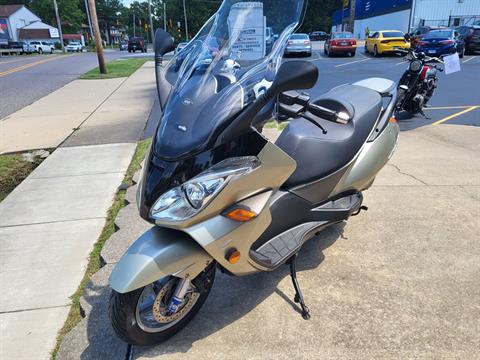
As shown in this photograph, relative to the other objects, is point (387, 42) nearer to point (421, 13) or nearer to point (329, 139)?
point (329, 139)

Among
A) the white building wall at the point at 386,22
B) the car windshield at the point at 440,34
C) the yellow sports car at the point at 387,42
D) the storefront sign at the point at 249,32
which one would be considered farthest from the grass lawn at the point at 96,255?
the white building wall at the point at 386,22

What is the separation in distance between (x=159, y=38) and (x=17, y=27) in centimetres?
8819

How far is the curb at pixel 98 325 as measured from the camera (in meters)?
2.37

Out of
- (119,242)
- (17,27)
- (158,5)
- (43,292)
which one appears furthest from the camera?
(158,5)

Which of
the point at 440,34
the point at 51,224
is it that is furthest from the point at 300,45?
the point at 51,224

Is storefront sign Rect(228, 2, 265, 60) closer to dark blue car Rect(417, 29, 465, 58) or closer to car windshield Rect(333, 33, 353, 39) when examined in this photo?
dark blue car Rect(417, 29, 465, 58)

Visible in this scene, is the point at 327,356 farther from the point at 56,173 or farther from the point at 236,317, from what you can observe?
the point at 56,173

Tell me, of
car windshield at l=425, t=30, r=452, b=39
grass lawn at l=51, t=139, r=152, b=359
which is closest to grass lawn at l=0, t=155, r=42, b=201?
grass lawn at l=51, t=139, r=152, b=359

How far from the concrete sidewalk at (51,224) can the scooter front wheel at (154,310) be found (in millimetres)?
672

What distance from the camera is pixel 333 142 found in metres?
2.75

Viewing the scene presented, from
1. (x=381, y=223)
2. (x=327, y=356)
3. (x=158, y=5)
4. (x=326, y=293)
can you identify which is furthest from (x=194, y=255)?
(x=158, y=5)

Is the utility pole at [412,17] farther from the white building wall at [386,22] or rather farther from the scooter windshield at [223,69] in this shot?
the scooter windshield at [223,69]

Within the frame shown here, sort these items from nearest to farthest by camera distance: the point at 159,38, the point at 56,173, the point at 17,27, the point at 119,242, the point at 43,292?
the point at 159,38, the point at 43,292, the point at 119,242, the point at 56,173, the point at 17,27

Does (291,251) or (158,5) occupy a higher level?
(158,5)
